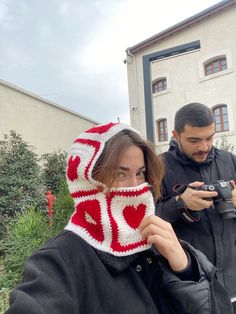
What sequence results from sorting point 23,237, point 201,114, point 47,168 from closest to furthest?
1. point 201,114
2. point 23,237
3. point 47,168

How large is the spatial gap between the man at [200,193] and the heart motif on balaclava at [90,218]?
30.6 inches

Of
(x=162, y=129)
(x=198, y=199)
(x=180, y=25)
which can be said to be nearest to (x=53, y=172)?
(x=162, y=129)

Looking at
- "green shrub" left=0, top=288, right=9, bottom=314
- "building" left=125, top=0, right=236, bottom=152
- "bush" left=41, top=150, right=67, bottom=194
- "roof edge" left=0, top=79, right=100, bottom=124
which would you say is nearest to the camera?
"green shrub" left=0, top=288, right=9, bottom=314

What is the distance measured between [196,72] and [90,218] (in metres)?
13.9

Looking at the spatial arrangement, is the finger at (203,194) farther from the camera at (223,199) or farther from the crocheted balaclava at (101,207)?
the crocheted balaclava at (101,207)

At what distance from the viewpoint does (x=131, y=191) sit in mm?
1054

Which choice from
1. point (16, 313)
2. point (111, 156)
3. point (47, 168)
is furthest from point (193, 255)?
point (47, 168)

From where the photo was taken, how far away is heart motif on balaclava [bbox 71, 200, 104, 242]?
99 cm

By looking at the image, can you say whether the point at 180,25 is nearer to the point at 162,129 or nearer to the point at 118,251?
the point at 162,129

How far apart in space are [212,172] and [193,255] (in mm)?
929

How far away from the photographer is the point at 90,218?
3.29 ft

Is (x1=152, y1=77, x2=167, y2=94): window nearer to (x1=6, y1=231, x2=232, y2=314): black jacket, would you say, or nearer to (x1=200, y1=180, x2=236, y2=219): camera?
(x1=200, y1=180, x2=236, y2=219): camera

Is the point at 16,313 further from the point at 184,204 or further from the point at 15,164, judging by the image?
the point at 15,164

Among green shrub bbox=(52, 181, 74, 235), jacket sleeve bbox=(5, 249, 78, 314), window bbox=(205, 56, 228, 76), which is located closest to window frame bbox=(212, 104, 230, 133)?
window bbox=(205, 56, 228, 76)
